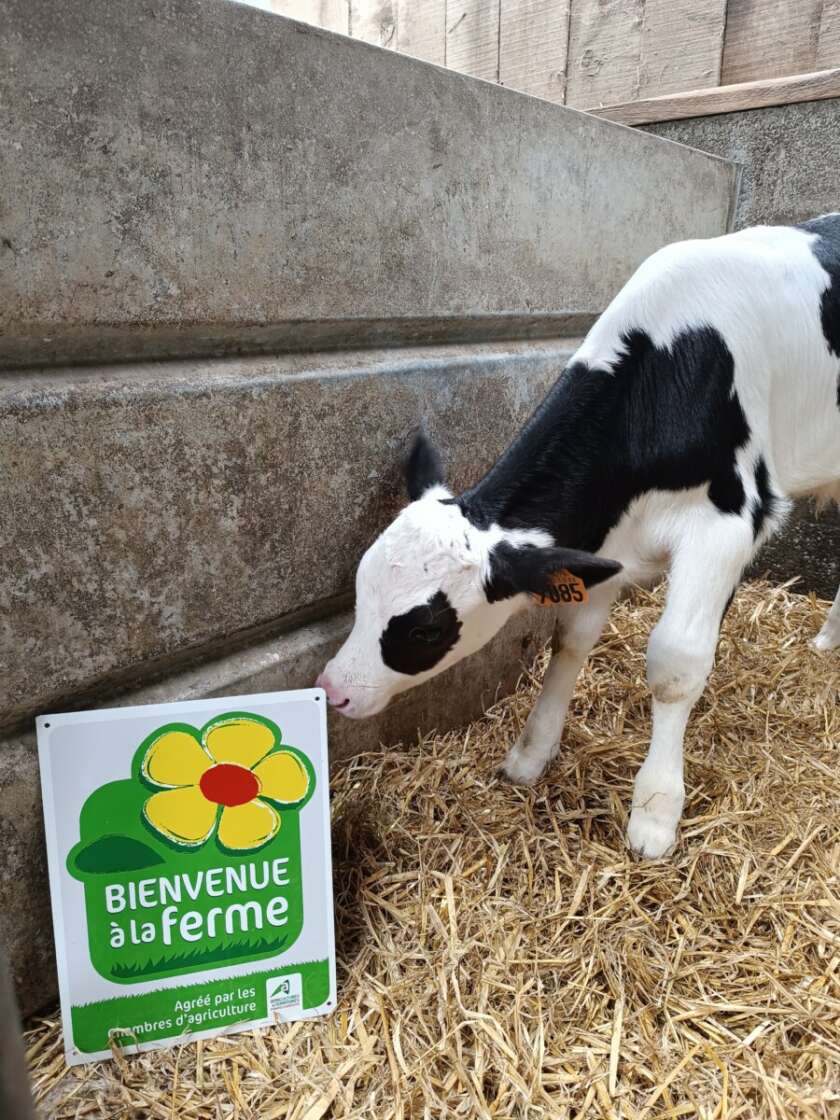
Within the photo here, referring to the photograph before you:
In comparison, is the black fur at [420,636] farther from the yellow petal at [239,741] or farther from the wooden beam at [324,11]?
the wooden beam at [324,11]

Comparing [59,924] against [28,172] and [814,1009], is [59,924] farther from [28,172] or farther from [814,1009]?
[814,1009]

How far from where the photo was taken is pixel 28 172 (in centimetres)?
106

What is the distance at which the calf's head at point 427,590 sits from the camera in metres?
1.47

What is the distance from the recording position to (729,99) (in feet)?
8.76

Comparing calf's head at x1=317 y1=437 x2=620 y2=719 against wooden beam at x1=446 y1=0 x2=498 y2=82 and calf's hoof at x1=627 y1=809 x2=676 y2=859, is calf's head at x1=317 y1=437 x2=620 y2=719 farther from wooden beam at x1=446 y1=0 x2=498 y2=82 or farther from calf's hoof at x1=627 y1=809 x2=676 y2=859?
wooden beam at x1=446 y1=0 x2=498 y2=82

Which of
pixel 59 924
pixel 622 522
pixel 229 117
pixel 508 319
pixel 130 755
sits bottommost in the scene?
pixel 59 924

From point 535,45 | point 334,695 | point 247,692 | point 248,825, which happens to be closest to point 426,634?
point 334,695

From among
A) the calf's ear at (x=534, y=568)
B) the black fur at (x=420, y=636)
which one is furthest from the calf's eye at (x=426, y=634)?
the calf's ear at (x=534, y=568)

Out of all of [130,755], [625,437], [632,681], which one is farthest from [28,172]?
[632,681]

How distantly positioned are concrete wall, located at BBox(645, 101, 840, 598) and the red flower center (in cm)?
221

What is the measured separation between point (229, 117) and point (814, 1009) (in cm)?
159

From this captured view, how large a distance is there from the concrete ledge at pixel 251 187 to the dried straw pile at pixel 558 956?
0.96 metres

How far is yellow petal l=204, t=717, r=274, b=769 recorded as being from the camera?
4.15 ft

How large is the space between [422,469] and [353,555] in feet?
0.72
